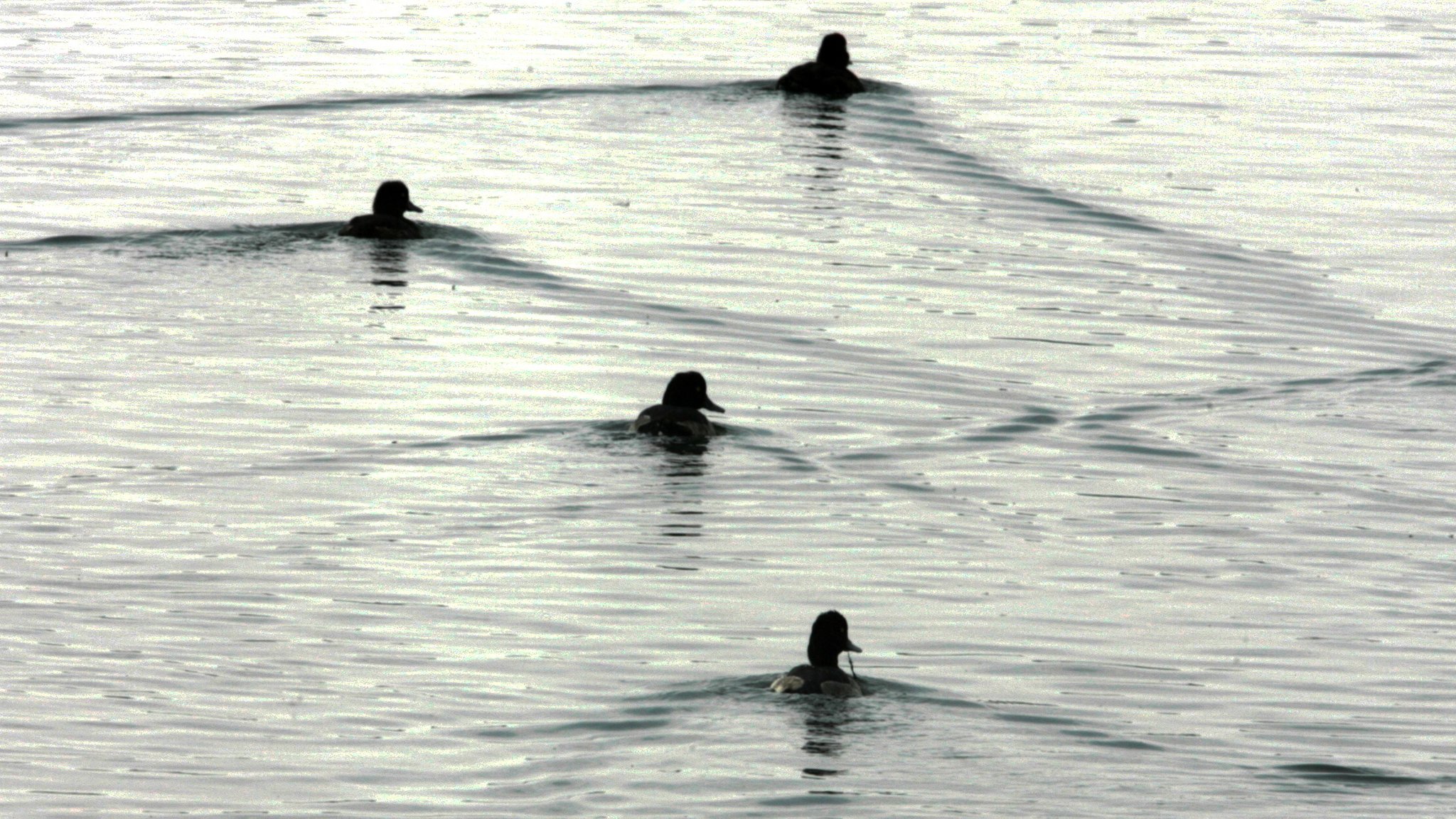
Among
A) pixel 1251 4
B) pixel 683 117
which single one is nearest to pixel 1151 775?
pixel 683 117

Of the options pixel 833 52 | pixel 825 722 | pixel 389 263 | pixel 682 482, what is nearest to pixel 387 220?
pixel 389 263

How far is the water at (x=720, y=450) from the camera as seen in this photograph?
15664 millimetres

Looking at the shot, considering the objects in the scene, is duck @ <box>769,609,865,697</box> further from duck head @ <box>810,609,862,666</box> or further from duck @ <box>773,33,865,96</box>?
duck @ <box>773,33,865,96</box>

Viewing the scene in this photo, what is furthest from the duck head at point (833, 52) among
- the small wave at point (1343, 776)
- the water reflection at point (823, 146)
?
the small wave at point (1343, 776)

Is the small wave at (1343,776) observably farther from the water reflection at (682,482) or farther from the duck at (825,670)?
the water reflection at (682,482)

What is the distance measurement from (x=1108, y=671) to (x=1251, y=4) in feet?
129

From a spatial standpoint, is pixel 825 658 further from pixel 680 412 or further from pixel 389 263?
pixel 389 263

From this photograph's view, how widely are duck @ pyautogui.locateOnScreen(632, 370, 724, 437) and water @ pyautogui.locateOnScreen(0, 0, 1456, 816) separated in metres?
0.22

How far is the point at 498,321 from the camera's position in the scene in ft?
89.4

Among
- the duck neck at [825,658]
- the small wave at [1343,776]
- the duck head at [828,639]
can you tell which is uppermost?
the duck head at [828,639]

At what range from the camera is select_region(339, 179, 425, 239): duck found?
100 feet

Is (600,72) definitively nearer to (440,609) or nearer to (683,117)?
(683,117)

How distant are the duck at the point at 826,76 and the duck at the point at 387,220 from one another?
11.6m

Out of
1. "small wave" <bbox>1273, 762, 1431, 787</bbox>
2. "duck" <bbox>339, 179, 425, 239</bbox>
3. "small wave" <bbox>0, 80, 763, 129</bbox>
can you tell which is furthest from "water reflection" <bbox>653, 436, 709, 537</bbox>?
"small wave" <bbox>0, 80, 763, 129</bbox>
